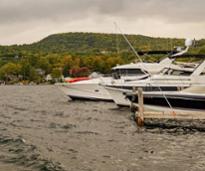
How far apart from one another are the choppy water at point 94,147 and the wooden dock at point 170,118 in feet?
3.38

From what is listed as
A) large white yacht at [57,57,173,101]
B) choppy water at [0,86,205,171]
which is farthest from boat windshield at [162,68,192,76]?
choppy water at [0,86,205,171]

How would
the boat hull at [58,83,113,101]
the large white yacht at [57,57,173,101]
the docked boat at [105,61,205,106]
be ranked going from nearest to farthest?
1. the docked boat at [105,61,205,106]
2. the large white yacht at [57,57,173,101]
3. the boat hull at [58,83,113,101]

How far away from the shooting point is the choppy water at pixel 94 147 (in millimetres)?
18828

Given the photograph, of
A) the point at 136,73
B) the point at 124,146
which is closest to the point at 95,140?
the point at 124,146

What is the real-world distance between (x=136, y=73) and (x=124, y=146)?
26210 mm

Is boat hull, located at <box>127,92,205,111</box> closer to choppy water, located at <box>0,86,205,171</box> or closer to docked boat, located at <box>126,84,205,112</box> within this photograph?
docked boat, located at <box>126,84,205,112</box>

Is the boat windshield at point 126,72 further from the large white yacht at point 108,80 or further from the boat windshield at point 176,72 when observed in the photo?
the boat windshield at point 176,72

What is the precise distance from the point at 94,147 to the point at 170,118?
7.39 meters

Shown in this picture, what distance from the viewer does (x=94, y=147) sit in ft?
74.6

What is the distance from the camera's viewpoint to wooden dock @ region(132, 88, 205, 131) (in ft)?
94.2

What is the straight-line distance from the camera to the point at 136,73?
4881cm

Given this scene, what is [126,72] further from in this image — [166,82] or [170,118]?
[170,118]

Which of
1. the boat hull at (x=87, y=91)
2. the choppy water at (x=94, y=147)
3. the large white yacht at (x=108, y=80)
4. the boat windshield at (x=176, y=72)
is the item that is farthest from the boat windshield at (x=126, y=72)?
the choppy water at (x=94, y=147)

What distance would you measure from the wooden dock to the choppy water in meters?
1.03
